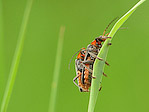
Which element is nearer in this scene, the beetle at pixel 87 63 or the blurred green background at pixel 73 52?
the beetle at pixel 87 63

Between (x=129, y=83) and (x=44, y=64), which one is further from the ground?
(x=44, y=64)

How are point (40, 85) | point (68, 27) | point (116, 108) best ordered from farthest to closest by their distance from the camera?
point (68, 27), point (40, 85), point (116, 108)

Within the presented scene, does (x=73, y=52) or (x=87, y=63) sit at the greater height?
(x=73, y=52)

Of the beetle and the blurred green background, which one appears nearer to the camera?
the beetle

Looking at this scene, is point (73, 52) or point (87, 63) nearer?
point (87, 63)

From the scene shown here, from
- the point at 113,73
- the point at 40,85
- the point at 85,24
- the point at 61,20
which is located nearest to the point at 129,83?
the point at 113,73

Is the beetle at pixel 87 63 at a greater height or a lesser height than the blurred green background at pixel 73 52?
lesser

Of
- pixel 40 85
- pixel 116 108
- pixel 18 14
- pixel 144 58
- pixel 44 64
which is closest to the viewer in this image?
pixel 116 108

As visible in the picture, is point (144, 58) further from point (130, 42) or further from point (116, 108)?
point (116, 108)
